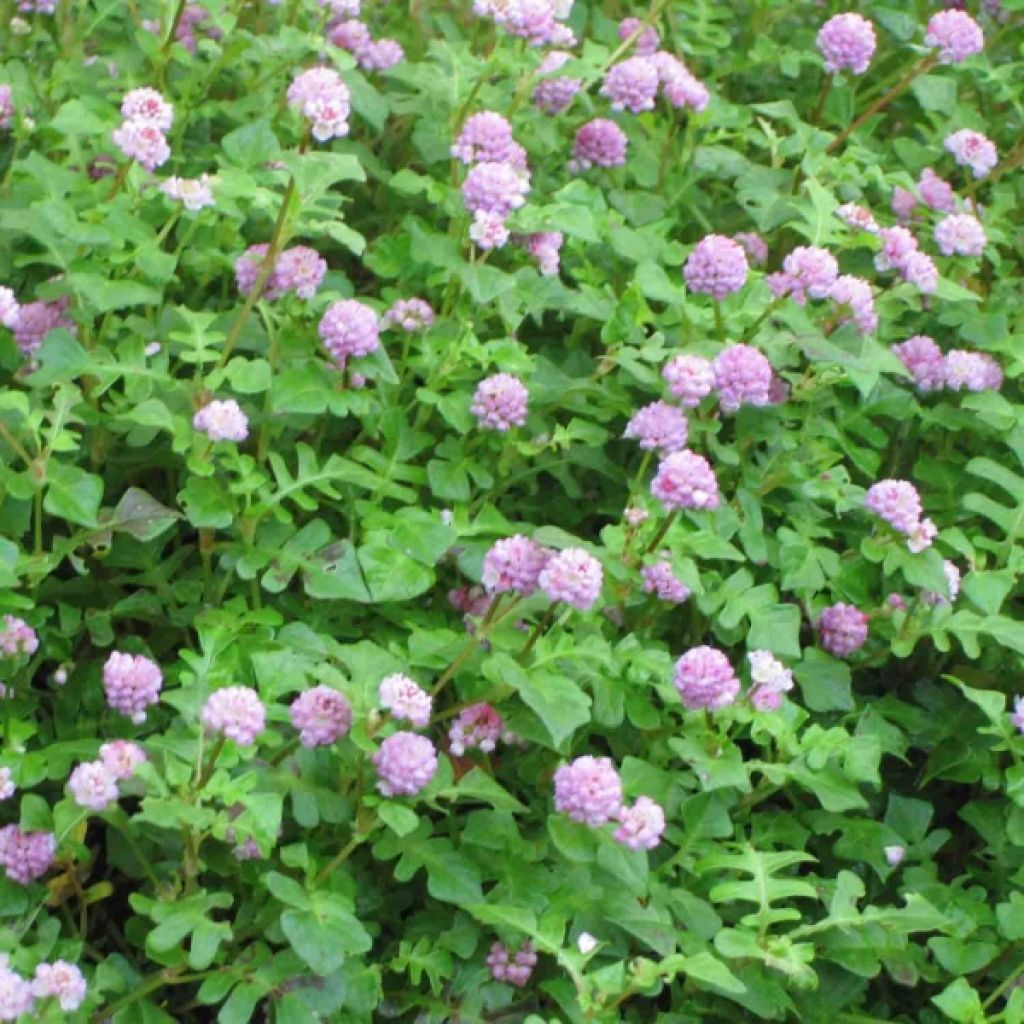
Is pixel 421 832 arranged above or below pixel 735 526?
below

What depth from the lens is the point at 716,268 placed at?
247 centimetres

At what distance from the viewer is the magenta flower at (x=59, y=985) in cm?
182

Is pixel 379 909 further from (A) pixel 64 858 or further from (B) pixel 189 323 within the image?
(B) pixel 189 323

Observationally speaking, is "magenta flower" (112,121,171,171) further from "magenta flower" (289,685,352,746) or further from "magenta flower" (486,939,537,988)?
"magenta flower" (486,939,537,988)

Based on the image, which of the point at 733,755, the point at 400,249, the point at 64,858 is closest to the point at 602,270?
the point at 400,249

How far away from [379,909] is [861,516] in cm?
100

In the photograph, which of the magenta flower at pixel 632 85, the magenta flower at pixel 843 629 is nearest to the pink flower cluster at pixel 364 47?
the magenta flower at pixel 632 85

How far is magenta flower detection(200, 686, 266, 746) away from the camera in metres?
1.83

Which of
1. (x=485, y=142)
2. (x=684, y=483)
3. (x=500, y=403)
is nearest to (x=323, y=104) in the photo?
(x=485, y=142)

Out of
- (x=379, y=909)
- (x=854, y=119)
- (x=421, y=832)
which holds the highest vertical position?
(x=854, y=119)

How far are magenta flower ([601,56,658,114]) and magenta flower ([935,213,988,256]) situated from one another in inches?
21.4

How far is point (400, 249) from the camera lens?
2631mm

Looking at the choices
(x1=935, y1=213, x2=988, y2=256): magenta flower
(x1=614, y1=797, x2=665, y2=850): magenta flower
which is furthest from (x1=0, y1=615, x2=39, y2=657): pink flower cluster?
(x1=935, y1=213, x2=988, y2=256): magenta flower

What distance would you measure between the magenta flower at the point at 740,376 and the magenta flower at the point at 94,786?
102cm
